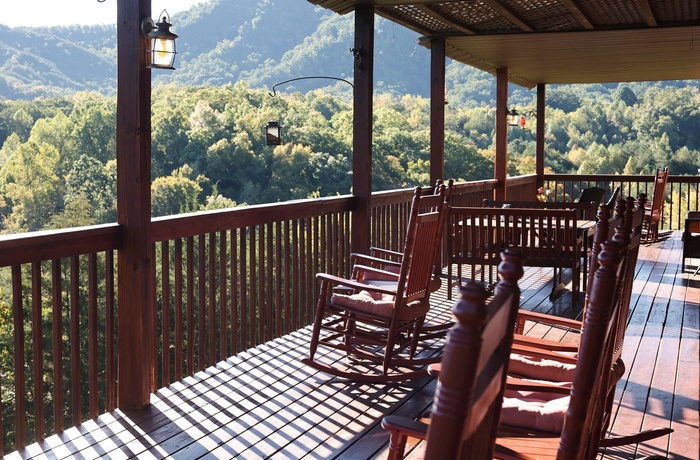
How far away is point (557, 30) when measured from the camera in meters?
7.73

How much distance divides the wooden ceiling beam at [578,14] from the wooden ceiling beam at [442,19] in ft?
3.47

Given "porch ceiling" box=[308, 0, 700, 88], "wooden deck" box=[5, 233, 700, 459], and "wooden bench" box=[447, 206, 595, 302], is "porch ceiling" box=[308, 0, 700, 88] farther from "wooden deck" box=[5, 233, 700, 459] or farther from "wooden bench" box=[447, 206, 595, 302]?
"wooden deck" box=[5, 233, 700, 459]

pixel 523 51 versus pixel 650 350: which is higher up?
pixel 523 51

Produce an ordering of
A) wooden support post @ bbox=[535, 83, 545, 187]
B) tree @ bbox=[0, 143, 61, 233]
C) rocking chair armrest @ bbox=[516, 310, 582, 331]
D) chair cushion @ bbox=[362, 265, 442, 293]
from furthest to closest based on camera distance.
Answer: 1. tree @ bbox=[0, 143, 61, 233]
2. wooden support post @ bbox=[535, 83, 545, 187]
3. chair cushion @ bbox=[362, 265, 442, 293]
4. rocking chair armrest @ bbox=[516, 310, 582, 331]

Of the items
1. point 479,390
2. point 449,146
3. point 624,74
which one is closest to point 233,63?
point 449,146

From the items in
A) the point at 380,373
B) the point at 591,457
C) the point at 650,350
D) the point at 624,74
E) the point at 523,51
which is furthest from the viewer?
the point at 624,74

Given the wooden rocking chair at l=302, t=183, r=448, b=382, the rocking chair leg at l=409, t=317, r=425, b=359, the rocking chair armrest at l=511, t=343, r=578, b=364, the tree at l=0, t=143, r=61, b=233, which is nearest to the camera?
the rocking chair armrest at l=511, t=343, r=578, b=364

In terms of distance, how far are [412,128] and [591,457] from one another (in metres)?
36.5

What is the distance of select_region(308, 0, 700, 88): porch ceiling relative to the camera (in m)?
6.67

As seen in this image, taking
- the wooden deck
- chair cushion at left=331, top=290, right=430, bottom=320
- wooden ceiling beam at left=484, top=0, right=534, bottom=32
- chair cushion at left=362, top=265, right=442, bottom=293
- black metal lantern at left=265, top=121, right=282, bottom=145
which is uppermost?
wooden ceiling beam at left=484, top=0, right=534, bottom=32

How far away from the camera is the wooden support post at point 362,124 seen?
6.03 meters

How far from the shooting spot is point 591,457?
226 cm

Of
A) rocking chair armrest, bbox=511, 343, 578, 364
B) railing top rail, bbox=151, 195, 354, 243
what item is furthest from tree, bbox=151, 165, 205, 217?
rocking chair armrest, bbox=511, 343, 578, 364

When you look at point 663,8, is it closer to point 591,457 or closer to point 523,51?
point 523,51
